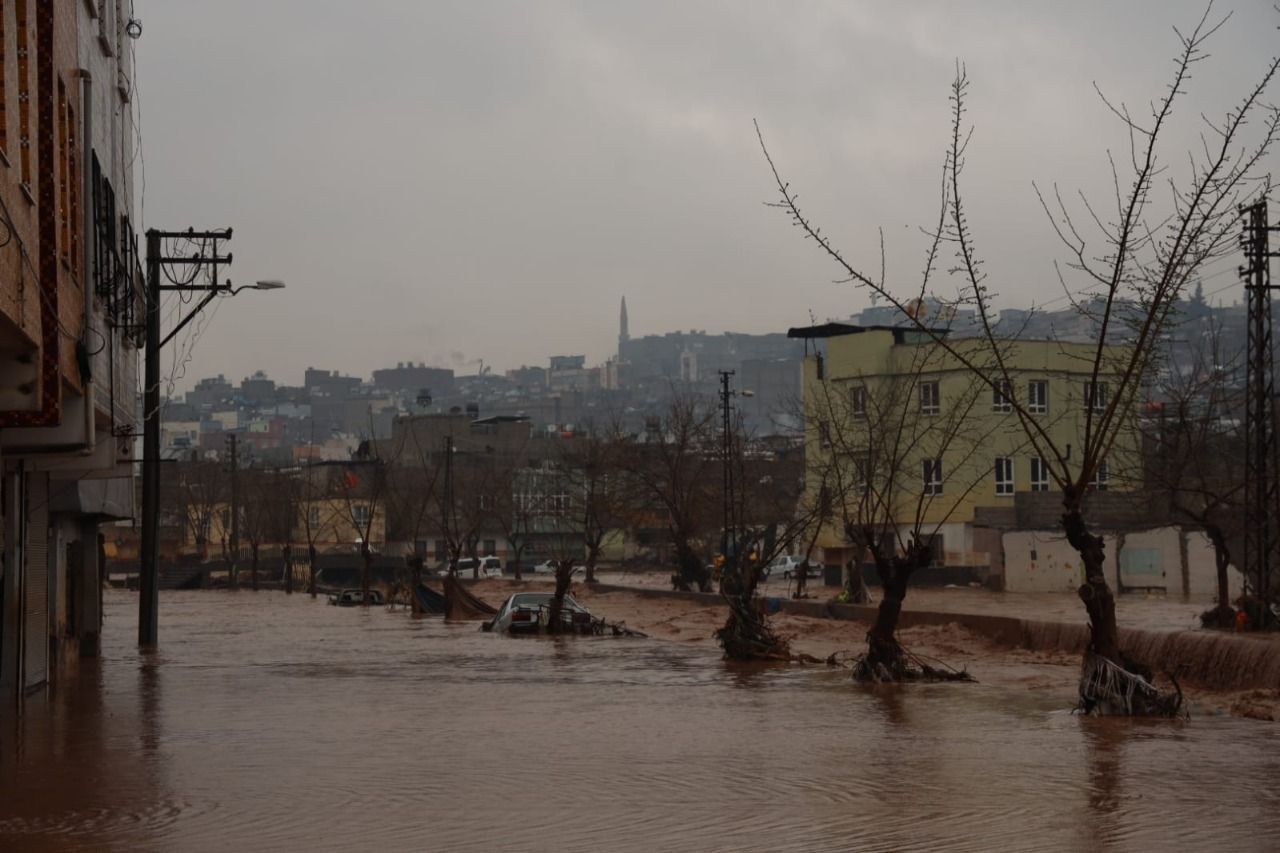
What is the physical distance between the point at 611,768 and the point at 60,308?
7486 mm

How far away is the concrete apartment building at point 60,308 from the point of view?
16.2 metres

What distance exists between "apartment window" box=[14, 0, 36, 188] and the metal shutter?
8.31m

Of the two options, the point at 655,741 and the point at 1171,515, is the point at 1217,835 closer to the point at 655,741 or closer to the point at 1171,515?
the point at 655,741

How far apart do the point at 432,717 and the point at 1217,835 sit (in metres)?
11.0

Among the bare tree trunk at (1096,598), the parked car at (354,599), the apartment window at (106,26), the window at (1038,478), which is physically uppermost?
the apartment window at (106,26)

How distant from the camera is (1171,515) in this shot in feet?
197

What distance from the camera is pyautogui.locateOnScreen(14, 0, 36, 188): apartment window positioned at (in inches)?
638

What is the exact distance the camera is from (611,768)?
15609 millimetres

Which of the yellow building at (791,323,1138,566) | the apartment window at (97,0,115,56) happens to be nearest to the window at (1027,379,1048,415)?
the yellow building at (791,323,1138,566)

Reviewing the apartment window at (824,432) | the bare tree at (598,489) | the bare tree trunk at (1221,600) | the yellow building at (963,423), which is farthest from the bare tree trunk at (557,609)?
the bare tree at (598,489)

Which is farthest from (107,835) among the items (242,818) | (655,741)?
(655,741)

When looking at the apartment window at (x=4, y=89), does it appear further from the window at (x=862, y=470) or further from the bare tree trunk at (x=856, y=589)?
the bare tree trunk at (x=856, y=589)

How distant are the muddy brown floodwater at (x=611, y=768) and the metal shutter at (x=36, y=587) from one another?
2.20ft

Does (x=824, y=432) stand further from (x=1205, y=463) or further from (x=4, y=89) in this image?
(x=4, y=89)
